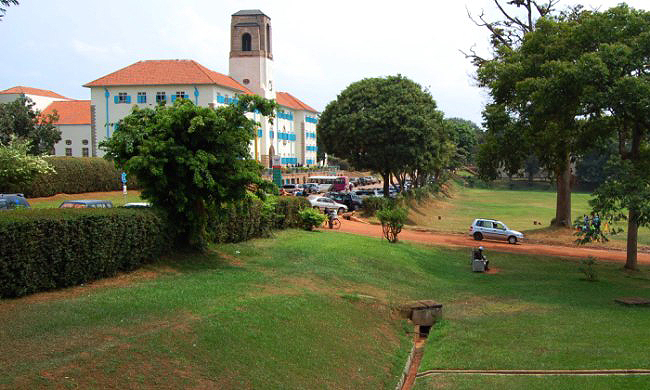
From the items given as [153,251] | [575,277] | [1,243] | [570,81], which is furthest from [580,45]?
[1,243]

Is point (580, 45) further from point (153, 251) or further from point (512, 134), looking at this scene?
point (153, 251)

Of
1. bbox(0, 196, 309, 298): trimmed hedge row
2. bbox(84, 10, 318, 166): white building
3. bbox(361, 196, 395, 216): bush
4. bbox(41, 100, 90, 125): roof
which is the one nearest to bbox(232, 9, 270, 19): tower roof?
bbox(84, 10, 318, 166): white building

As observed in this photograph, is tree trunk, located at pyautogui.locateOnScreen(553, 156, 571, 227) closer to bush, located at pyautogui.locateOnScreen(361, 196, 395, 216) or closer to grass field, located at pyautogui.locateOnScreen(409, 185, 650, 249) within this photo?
grass field, located at pyautogui.locateOnScreen(409, 185, 650, 249)

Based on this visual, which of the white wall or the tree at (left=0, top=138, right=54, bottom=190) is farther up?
the white wall

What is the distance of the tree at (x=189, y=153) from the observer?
16.7 meters

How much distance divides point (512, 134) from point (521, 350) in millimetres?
18760

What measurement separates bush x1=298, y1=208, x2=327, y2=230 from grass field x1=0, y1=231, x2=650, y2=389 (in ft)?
25.3

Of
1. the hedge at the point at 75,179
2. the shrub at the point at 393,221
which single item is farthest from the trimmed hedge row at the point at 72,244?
the hedge at the point at 75,179

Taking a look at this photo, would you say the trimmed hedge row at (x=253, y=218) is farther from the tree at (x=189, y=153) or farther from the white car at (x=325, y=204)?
the white car at (x=325, y=204)

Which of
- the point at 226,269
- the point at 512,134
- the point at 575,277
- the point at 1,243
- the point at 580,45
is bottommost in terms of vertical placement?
the point at 575,277

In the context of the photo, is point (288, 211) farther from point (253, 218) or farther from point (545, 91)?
point (545, 91)

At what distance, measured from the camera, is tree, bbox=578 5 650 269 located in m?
21.4

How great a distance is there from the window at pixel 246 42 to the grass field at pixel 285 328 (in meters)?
70.2

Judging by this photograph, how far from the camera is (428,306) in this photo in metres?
16.1
